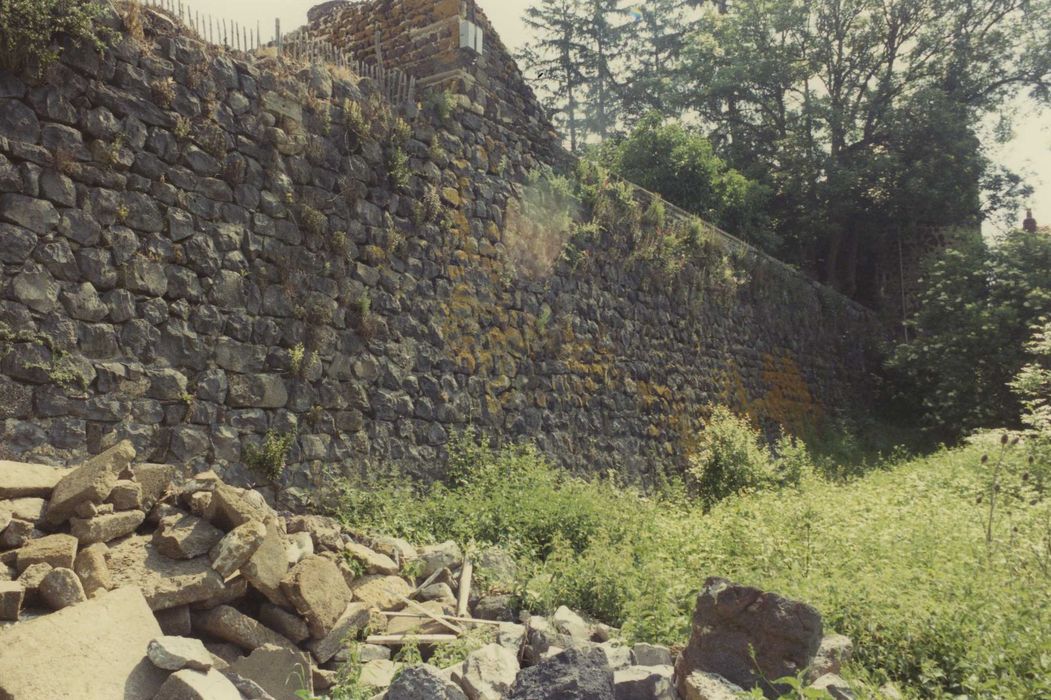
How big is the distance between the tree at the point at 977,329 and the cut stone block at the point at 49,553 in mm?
14984

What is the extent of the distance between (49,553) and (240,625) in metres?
0.95

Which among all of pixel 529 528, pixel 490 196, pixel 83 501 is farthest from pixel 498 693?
pixel 490 196

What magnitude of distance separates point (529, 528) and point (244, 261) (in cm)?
317

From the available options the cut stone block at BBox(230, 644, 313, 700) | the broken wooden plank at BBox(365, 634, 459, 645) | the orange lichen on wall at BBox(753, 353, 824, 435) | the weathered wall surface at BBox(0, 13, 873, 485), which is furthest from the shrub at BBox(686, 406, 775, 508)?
the cut stone block at BBox(230, 644, 313, 700)

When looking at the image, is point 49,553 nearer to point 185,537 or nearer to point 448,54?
point 185,537

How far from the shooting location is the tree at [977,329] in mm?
15297

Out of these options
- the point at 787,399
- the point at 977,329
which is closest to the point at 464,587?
the point at 787,399

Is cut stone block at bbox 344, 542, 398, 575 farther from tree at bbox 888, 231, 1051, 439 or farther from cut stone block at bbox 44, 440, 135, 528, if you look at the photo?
tree at bbox 888, 231, 1051, 439

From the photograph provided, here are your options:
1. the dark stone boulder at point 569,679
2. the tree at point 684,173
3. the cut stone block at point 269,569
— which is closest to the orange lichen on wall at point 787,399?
the tree at point 684,173

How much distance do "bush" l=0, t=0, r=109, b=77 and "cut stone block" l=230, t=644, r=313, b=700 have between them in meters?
3.98

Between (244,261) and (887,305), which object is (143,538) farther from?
(887,305)

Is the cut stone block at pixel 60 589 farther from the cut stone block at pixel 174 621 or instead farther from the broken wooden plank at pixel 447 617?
the broken wooden plank at pixel 447 617

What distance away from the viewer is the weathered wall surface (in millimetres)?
5488

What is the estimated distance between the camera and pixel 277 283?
696 cm
